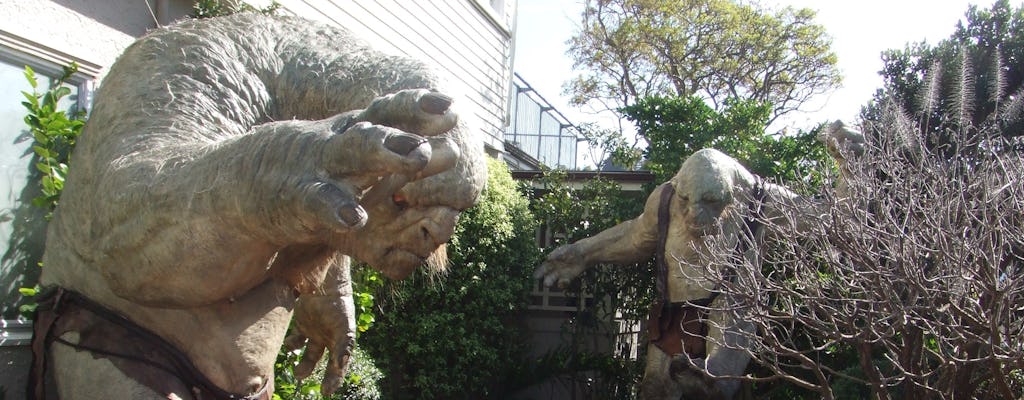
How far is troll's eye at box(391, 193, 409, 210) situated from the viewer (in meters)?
1.69

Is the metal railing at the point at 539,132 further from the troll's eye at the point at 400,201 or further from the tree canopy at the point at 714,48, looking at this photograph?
the troll's eye at the point at 400,201

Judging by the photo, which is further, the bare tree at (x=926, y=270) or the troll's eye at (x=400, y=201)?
the bare tree at (x=926, y=270)

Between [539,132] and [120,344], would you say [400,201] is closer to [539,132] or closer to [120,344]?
[120,344]

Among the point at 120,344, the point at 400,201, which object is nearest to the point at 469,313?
the point at 120,344

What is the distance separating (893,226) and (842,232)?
32 centimetres

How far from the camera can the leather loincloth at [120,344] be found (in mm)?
1899

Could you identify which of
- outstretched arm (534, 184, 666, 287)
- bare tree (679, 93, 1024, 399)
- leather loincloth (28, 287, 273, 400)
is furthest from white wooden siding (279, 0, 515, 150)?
leather loincloth (28, 287, 273, 400)

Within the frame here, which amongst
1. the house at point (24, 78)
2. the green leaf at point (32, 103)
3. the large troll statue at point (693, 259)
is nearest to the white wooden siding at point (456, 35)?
the large troll statue at point (693, 259)

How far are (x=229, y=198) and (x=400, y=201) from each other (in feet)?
1.06

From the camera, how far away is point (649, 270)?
9.00m

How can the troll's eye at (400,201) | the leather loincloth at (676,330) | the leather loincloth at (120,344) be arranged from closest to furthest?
the troll's eye at (400,201) < the leather loincloth at (120,344) < the leather loincloth at (676,330)

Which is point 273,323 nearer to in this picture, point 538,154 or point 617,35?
point 538,154

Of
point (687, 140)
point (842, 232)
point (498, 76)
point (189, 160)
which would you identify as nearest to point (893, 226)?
point (842, 232)

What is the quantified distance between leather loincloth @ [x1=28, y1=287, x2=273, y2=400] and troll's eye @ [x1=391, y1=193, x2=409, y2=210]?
0.67 metres
